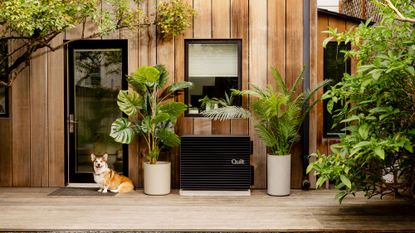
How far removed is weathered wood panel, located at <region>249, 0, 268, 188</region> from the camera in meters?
6.55

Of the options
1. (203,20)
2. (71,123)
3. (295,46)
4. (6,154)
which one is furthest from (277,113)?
(6,154)

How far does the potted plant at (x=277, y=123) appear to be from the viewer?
6.08m

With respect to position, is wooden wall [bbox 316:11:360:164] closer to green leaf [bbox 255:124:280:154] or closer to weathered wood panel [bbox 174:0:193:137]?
green leaf [bbox 255:124:280:154]

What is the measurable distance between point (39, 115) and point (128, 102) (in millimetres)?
1439

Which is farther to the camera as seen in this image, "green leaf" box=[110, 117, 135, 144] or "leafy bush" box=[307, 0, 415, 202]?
"green leaf" box=[110, 117, 135, 144]

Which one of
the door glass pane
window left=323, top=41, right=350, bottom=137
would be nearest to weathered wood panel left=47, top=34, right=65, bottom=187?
the door glass pane

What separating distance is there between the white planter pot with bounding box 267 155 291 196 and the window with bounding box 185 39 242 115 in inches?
39.6

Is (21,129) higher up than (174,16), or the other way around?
(174,16)

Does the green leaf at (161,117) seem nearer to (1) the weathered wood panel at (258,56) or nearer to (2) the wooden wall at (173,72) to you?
(2) the wooden wall at (173,72)

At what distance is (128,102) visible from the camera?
6145mm

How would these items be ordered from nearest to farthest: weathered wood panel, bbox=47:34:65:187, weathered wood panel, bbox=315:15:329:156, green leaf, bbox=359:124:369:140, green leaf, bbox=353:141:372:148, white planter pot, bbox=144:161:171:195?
green leaf, bbox=353:141:372:148 < green leaf, bbox=359:124:369:140 < white planter pot, bbox=144:161:171:195 < weathered wood panel, bbox=47:34:65:187 < weathered wood panel, bbox=315:15:329:156

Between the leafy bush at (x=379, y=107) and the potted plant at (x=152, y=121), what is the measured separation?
2.09 m

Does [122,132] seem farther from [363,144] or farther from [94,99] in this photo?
[363,144]

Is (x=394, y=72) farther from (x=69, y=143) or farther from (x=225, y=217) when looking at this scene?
(x=69, y=143)
